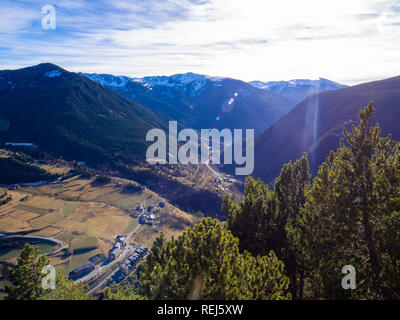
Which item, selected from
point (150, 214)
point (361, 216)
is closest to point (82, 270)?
point (150, 214)

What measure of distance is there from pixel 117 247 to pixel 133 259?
31.2 ft

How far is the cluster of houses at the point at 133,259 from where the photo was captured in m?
75.6

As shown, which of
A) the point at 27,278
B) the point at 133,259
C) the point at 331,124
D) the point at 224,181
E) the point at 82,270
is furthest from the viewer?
the point at 224,181

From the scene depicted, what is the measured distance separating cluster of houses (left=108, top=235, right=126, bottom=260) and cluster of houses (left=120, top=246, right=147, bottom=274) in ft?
16.1

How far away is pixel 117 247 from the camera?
8475 centimetres

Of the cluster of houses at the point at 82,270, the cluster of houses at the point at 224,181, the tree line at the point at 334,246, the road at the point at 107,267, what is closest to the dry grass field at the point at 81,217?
the cluster of houses at the point at 82,270

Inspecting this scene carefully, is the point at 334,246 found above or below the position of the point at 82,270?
above

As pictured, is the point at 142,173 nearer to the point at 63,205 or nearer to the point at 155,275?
the point at 63,205

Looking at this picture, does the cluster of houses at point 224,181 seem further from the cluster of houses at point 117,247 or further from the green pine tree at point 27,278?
the green pine tree at point 27,278

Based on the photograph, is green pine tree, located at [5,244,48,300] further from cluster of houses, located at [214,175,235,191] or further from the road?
cluster of houses, located at [214,175,235,191]

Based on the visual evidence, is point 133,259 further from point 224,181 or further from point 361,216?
point 224,181

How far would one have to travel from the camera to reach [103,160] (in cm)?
19362

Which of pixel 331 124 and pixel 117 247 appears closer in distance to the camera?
pixel 117 247

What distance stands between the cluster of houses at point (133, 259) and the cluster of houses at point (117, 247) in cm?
490
